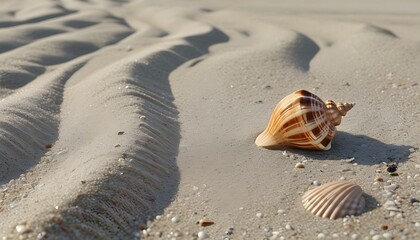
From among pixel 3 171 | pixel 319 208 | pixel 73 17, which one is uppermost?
pixel 319 208

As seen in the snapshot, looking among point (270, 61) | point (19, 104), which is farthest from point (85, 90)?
point (270, 61)

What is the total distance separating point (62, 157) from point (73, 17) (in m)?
3.76

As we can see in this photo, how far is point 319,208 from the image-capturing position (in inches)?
89.4

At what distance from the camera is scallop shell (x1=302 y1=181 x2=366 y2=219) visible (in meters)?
2.24

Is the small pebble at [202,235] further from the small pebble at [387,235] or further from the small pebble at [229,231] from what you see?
the small pebble at [387,235]

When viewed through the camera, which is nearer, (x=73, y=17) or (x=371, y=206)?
(x=371, y=206)

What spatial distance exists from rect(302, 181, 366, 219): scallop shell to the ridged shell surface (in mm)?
453

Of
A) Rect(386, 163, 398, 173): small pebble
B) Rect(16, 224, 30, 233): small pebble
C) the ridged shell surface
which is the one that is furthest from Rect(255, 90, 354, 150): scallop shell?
Rect(16, 224, 30, 233): small pebble

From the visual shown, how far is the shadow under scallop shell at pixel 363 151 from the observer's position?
2796 mm

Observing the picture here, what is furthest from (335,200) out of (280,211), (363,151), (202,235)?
(363,151)

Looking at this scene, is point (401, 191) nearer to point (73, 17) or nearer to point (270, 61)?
point (270, 61)

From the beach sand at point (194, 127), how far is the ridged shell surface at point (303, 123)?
0.25 feet

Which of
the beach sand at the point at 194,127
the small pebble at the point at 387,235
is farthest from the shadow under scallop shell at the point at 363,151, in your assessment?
the small pebble at the point at 387,235

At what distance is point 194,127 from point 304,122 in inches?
29.5
